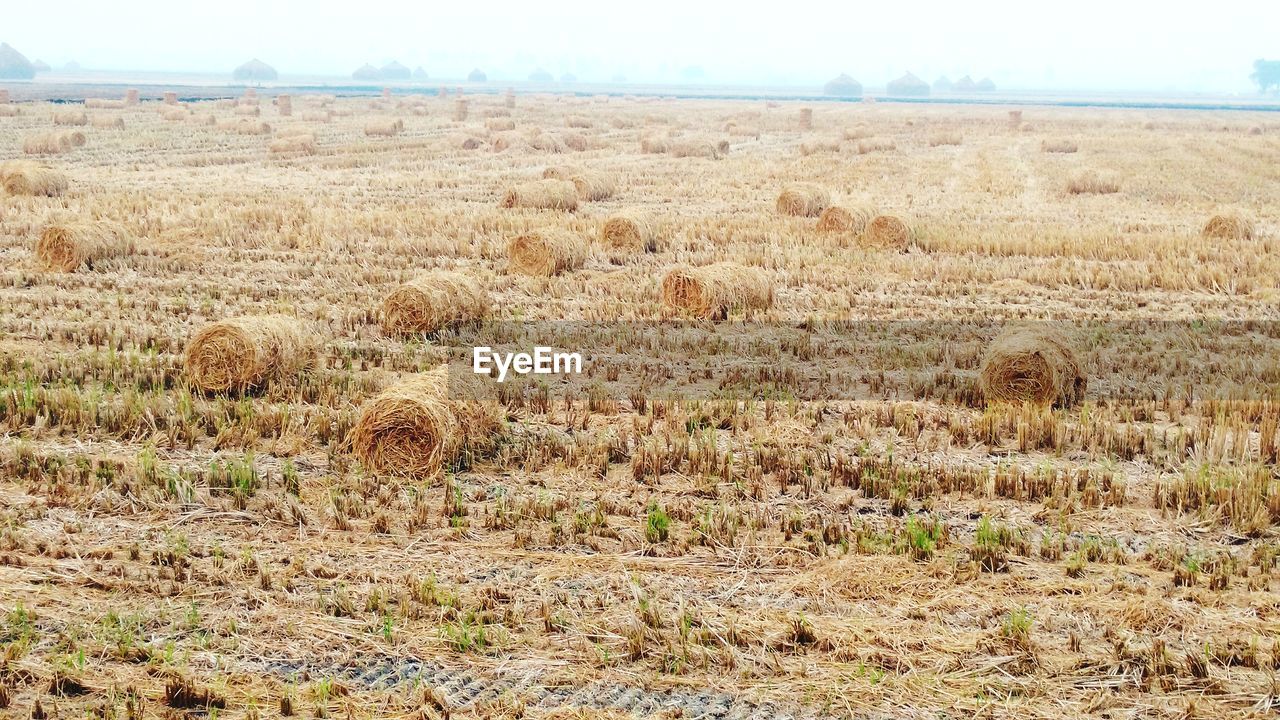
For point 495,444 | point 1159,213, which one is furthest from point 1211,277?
point 495,444

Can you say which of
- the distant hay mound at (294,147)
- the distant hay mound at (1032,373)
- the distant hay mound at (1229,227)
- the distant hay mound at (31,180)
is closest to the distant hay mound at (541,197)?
the distant hay mound at (31,180)

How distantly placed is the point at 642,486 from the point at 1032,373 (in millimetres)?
4080

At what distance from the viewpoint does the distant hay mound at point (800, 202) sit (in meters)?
24.8

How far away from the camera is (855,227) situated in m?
21.2

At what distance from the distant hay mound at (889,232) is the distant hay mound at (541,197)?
778 centimetres

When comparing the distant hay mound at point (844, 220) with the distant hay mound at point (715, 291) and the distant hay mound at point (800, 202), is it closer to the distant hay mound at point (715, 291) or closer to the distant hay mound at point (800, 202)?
the distant hay mound at point (800, 202)

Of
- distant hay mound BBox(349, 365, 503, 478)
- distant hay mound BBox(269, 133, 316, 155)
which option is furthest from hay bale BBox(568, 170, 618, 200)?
distant hay mound BBox(349, 365, 503, 478)

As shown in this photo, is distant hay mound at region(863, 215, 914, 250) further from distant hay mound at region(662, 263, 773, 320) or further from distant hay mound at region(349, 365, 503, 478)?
distant hay mound at region(349, 365, 503, 478)

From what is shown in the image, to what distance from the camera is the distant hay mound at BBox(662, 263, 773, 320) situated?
14359 mm

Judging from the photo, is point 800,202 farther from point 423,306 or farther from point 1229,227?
point 423,306

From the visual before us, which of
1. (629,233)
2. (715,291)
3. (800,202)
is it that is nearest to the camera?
(715,291)

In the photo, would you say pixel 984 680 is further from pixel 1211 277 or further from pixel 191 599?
pixel 1211 277

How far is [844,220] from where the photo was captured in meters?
21.2

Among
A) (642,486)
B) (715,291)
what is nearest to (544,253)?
(715,291)
